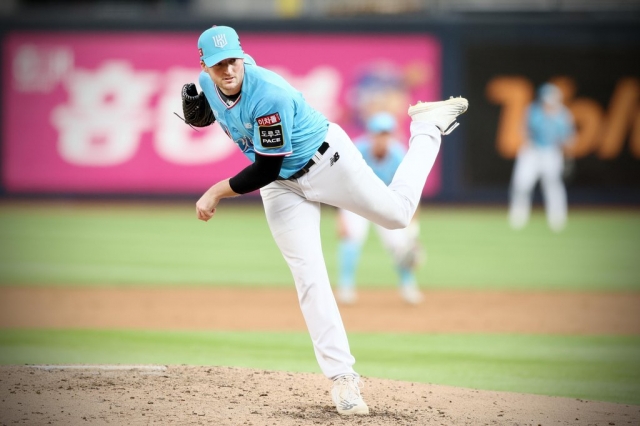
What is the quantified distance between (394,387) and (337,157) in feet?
6.11

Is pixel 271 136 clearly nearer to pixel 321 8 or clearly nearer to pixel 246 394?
pixel 246 394

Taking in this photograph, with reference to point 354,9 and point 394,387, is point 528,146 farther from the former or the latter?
point 394,387

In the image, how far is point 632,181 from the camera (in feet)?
69.2

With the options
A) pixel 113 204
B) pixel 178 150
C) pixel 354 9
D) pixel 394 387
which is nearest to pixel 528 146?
pixel 354 9

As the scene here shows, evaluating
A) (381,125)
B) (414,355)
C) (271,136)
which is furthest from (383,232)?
(271,136)

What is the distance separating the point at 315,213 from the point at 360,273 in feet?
25.1

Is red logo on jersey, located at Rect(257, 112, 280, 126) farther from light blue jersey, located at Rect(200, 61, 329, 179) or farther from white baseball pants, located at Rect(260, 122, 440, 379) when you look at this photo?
white baseball pants, located at Rect(260, 122, 440, 379)

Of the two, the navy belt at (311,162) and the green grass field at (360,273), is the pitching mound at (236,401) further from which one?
the navy belt at (311,162)

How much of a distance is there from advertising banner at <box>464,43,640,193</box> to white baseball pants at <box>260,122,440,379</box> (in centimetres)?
1593

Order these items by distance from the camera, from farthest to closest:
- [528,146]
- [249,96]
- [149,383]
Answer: [528,146] → [149,383] → [249,96]

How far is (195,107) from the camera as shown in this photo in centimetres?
569

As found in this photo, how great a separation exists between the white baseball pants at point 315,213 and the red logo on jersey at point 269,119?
44 centimetres

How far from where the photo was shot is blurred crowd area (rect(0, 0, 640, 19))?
2152 centimetres

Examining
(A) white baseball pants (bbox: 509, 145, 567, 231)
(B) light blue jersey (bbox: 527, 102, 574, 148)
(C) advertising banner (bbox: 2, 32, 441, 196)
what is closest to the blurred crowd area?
(C) advertising banner (bbox: 2, 32, 441, 196)
